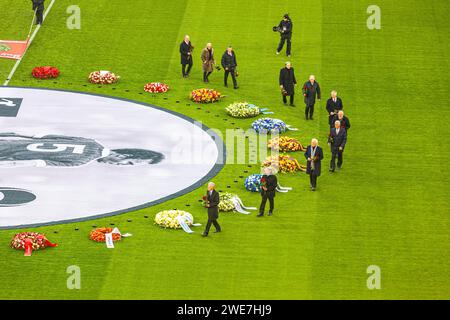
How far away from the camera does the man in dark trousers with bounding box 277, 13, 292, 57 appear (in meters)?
72.3

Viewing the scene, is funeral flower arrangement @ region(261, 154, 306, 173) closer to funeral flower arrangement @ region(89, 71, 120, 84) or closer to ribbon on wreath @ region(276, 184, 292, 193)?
ribbon on wreath @ region(276, 184, 292, 193)

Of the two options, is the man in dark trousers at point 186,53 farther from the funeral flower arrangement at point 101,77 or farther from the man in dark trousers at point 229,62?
the funeral flower arrangement at point 101,77

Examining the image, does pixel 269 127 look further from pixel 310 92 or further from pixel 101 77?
pixel 101 77

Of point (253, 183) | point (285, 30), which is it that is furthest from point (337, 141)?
point (285, 30)

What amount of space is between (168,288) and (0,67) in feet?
83.1

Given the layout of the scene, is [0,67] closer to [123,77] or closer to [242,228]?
[123,77]

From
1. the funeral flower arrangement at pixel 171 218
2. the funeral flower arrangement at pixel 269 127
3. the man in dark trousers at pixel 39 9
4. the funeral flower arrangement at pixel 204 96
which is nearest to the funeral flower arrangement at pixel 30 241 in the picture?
the funeral flower arrangement at pixel 171 218

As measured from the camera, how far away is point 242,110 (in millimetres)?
65625

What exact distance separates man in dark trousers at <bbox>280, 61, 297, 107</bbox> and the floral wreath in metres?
18.0

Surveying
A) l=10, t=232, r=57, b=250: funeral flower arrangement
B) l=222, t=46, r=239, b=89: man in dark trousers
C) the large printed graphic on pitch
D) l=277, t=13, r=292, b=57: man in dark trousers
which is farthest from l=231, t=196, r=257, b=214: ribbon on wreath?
l=277, t=13, r=292, b=57: man in dark trousers

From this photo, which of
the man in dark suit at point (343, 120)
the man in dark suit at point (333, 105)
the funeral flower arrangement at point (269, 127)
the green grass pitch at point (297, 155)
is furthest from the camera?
the funeral flower arrangement at point (269, 127)

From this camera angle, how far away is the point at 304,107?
6756 centimetres

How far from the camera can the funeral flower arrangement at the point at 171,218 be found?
54.3m

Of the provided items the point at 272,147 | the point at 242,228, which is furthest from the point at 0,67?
the point at 242,228
